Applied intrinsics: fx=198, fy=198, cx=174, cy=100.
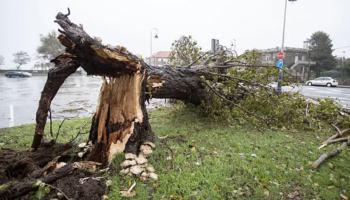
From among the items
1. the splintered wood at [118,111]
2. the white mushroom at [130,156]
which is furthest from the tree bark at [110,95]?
the white mushroom at [130,156]

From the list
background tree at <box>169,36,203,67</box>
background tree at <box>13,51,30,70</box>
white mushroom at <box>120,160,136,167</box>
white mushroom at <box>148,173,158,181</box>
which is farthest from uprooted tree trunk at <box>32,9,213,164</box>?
background tree at <box>13,51,30,70</box>

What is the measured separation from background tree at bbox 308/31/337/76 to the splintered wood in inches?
1456

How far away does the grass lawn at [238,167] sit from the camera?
6.98 ft

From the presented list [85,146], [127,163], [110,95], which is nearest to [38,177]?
[85,146]

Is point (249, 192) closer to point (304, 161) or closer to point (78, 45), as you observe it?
point (304, 161)

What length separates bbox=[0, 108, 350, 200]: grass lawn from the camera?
2129mm

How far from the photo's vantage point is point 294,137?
397 centimetres

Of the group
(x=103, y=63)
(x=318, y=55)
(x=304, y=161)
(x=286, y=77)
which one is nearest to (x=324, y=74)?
(x=318, y=55)

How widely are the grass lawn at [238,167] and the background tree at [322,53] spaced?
35.3 metres

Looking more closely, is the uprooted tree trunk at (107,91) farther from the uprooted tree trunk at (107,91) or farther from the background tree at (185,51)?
the background tree at (185,51)

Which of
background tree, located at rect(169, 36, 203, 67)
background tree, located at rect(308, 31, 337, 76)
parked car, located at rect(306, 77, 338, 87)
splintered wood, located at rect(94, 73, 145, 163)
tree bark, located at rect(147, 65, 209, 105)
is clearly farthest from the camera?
background tree, located at rect(308, 31, 337, 76)

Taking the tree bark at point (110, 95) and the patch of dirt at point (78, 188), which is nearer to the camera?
the patch of dirt at point (78, 188)

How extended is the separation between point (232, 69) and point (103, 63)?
129 inches

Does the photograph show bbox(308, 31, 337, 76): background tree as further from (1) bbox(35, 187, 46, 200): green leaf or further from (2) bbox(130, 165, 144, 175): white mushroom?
(1) bbox(35, 187, 46, 200): green leaf
